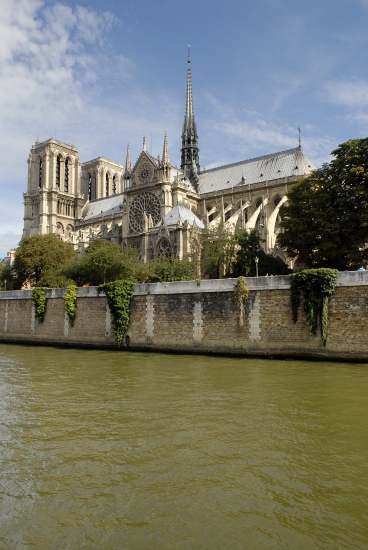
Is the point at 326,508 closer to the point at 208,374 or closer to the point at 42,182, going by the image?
the point at 208,374

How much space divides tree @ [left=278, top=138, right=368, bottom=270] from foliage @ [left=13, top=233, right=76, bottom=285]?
70.2 ft

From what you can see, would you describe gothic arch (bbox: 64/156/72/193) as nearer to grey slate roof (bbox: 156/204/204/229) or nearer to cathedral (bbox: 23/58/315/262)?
cathedral (bbox: 23/58/315/262)

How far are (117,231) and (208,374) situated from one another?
39.6 m

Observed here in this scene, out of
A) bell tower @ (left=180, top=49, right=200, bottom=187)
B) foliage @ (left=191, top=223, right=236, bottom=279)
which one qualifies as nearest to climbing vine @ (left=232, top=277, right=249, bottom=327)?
foliage @ (left=191, top=223, right=236, bottom=279)

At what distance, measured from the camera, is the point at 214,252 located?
110ft

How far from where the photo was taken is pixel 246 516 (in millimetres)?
5766

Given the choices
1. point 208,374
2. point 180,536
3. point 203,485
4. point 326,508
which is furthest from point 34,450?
point 208,374

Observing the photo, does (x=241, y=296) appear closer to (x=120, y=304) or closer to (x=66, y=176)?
(x=120, y=304)

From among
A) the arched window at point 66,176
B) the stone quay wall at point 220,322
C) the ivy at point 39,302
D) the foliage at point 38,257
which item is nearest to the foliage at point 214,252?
the stone quay wall at point 220,322

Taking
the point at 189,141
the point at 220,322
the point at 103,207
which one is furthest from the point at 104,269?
the point at 103,207

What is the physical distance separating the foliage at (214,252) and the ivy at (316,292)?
14.2 m

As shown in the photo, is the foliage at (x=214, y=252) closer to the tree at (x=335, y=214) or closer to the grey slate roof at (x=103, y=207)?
the tree at (x=335, y=214)

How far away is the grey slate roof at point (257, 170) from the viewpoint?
49594 mm

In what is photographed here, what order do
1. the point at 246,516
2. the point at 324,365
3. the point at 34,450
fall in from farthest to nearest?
the point at 324,365, the point at 34,450, the point at 246,516
